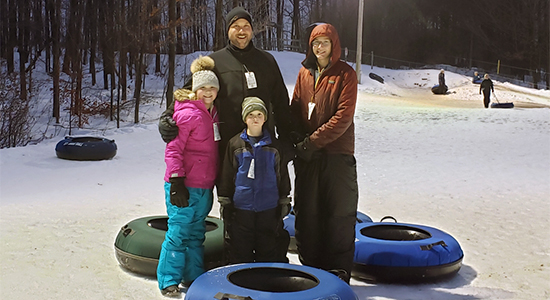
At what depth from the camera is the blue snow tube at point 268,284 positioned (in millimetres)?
3035

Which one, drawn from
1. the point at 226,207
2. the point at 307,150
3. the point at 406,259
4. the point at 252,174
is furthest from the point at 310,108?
the point at 406,259

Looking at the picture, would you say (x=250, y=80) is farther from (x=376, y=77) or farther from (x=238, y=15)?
(x=376, y=77)

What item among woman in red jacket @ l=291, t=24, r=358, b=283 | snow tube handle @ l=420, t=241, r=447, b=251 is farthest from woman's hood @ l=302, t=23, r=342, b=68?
snow tube handle @ l=420, t=241, r=447, b=251

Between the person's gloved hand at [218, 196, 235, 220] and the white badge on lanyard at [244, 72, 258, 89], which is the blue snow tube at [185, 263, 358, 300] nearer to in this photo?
the person's gloved hand at [218, 196, 235, 220]

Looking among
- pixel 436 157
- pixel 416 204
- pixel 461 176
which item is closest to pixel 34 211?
pixel 416 204

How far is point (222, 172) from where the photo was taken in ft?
13.9

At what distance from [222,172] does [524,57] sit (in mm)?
42514

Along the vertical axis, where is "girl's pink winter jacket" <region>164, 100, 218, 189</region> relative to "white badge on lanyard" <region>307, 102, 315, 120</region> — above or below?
below

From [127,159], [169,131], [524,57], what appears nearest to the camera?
[169,131]

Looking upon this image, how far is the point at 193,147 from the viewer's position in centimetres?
418

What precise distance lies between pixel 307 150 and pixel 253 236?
760 millimetres

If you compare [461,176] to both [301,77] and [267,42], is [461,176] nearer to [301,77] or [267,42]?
[301,77]

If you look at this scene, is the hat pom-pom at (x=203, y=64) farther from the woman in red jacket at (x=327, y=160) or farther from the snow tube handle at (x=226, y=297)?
the snow tube handle at (x=226, y=297)

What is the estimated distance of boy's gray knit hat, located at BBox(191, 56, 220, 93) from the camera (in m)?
4.18
